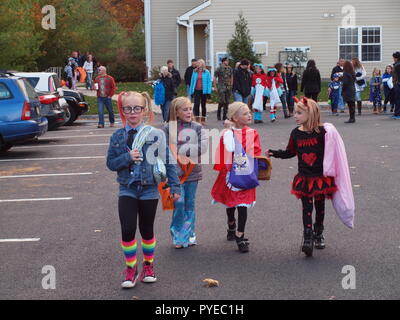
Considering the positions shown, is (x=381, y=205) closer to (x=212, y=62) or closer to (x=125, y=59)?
(x=212, y=62)

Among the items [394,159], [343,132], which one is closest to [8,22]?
[343,132]

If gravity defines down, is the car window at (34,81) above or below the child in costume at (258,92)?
above

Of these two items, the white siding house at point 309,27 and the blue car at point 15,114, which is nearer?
the blue car at point 15,114

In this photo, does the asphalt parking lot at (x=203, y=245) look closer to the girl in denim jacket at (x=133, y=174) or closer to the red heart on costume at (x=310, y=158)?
the girl in denim jacket at (x=133, y=174)

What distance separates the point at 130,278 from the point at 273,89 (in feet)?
52.0

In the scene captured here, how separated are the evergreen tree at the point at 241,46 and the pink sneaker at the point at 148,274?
27.6 metres

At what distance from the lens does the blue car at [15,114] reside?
14641 millimetres

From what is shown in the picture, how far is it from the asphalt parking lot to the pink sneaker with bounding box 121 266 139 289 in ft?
0.24

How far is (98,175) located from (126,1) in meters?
53.1

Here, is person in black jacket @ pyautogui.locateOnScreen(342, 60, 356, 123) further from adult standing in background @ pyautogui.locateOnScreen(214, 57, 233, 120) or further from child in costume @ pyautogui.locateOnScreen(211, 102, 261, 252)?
child in costume @ pyautogui.locateOnScreen(211, 102, 261, 252)

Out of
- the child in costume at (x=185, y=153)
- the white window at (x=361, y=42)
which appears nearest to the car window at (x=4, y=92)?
the child in costume at (x=185, y=153)

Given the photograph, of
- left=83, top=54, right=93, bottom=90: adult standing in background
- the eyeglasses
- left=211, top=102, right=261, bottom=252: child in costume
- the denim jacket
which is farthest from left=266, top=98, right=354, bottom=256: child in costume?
left=83, top=54, right=93, bottom=90: adult standing in background

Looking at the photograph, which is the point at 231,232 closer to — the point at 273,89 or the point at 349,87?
the point at 349,87

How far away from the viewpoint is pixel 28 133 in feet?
48.5
